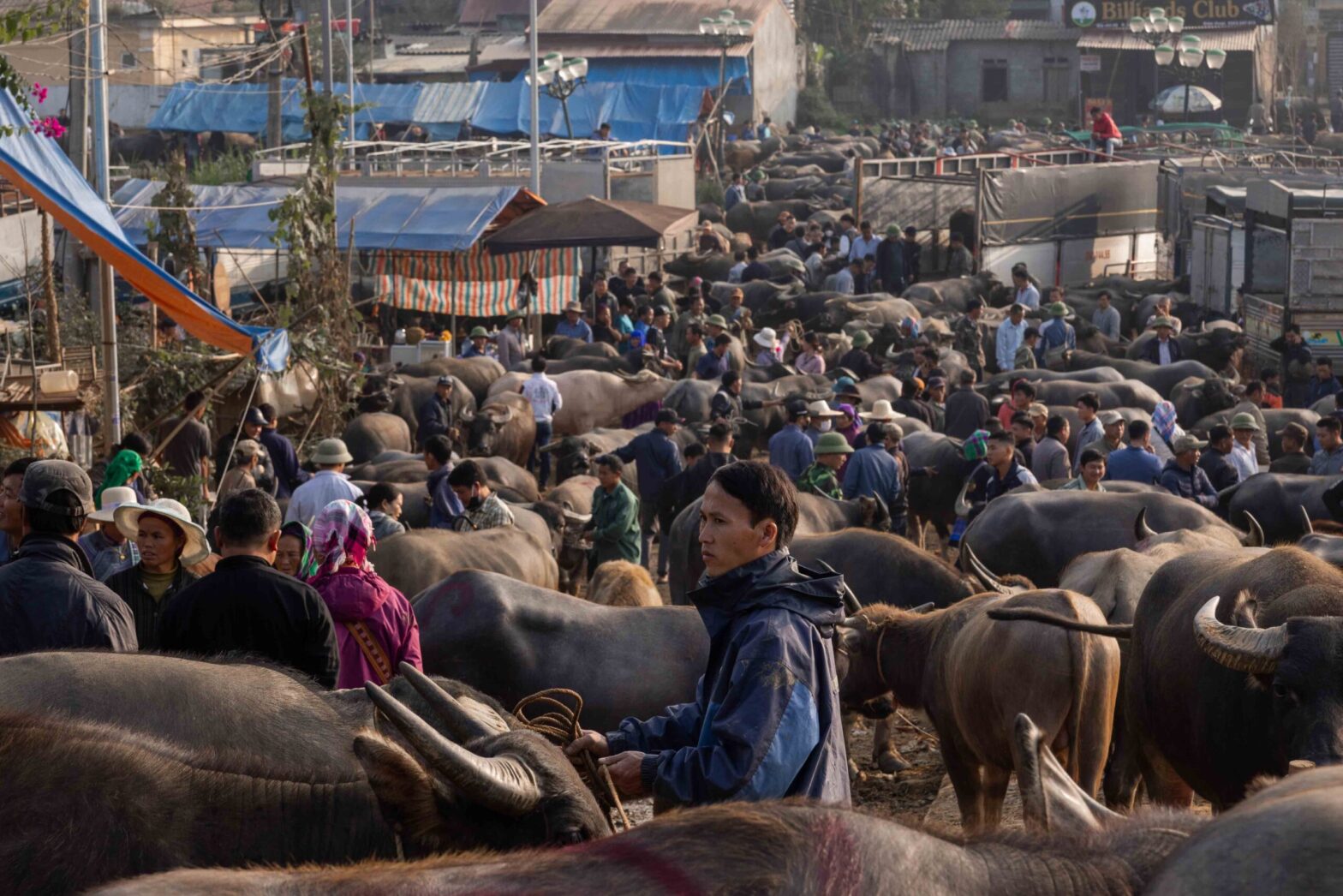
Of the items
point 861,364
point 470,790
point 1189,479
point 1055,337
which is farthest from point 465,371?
point 470,790

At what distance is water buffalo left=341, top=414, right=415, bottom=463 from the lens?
15477 mm

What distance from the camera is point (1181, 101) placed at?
54.2 metres

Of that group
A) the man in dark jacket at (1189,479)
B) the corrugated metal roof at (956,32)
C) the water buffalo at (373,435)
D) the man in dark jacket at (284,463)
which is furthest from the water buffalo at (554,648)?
the corrugated metal roof at (956,32)

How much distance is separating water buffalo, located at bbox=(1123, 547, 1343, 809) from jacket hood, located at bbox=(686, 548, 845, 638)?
7.77 ft

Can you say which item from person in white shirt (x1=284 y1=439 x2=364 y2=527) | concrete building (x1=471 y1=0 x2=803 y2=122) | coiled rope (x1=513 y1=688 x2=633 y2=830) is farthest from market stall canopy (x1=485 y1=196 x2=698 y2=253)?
concrete building (x1=471 y1=0 x2=803 y2=122)

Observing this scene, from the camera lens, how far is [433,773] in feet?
11.0

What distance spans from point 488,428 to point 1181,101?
4416 centimetres

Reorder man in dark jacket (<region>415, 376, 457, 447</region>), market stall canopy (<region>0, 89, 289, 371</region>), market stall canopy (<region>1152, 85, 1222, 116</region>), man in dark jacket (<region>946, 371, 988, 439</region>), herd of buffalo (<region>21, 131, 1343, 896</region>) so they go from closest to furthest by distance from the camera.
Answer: herd of buffalo (<region>21, 131, 1343, 896</region>)
market stall canopy (<region>0, 89, 289, 371</region>)
man in dark jacket (<region>946, 371, 988, 439</region>)
man in dark jacket (<region>415, 376, 457, 447</region>)
market stall canopy (<region>1152, 85, 1222, 116</region>)

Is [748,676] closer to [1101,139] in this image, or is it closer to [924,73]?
[1101,139]

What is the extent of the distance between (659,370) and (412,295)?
5.37 m

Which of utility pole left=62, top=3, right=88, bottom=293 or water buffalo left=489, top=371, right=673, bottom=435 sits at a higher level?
→ utility pole left=62, top=3, right=88, bottom=293

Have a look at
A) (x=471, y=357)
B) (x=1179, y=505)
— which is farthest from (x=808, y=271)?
(x=1179, y=505)

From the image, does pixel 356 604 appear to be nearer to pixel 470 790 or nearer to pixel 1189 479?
pixel 470 790

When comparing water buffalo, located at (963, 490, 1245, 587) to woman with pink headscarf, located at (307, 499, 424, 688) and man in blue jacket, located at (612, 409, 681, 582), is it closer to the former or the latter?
man in blue jacket, located at (612, 409, 681, 582)
